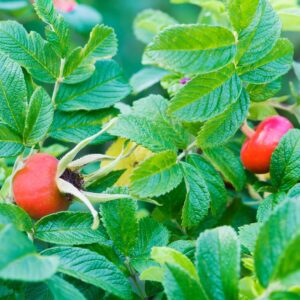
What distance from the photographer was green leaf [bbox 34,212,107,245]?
0.89 meters

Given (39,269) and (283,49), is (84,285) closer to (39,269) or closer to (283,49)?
(39,269)

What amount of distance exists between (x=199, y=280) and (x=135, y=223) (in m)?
0.23

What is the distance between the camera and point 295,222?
2.11ft

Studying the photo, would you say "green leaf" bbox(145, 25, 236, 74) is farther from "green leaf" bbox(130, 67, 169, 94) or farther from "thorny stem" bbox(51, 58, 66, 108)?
"green leaf" bbox(130, 67, 169, 94)

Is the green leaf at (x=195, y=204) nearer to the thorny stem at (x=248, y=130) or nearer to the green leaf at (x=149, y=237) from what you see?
the green leaf at (x=149, y=237)

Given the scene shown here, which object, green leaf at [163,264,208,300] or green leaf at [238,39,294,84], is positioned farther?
green leaf at [238,39,294,84]

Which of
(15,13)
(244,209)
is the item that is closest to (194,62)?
(244,209)

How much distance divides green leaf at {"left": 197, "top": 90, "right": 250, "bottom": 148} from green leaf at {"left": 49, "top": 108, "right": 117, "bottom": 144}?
0.61 ft

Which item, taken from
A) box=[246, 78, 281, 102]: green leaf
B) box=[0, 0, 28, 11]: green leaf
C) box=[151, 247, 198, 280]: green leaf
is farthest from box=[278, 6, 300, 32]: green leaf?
box=[0, 0, 28, 11]: green leaf

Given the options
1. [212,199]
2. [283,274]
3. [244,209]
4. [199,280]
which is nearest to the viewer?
[283,274]

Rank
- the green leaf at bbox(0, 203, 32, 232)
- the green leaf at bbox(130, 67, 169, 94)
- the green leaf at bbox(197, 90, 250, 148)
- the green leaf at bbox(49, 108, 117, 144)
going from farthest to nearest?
1. the green leaf at bbox(130, 67, 169, 94)
2. the green leaf at bbox(49, 108, 117, 144)
3. the green leaf at bbox(197, 90, 250, 148)
4. the green leaf at bbox(0, 203, 32, 232)

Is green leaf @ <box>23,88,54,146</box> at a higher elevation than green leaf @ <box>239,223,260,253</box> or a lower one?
higher

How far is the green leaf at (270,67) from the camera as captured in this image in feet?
3.24

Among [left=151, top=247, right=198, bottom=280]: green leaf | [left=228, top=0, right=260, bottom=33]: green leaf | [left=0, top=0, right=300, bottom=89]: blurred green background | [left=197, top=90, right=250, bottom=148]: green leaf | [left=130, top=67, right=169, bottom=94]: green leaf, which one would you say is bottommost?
[left=0, top=0, right=300, bottom=89]: blurred green background
